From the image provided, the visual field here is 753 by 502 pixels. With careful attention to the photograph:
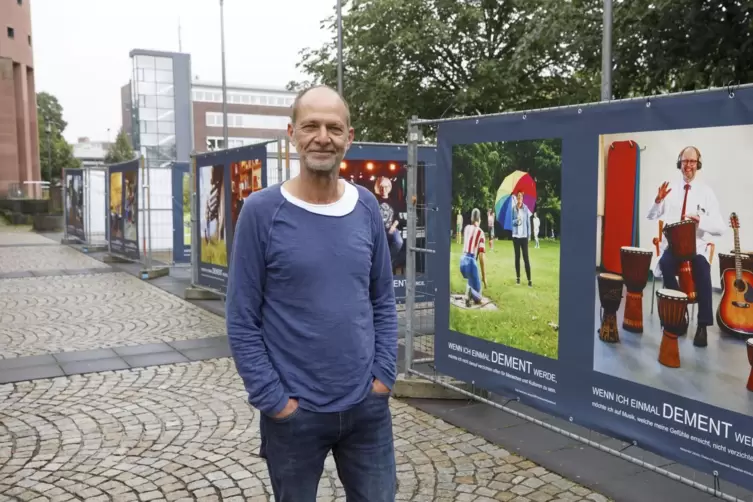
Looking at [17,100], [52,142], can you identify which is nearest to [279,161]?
[17,100]

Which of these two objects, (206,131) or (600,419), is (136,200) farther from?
(206,131)

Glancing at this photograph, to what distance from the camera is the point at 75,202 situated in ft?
70.1

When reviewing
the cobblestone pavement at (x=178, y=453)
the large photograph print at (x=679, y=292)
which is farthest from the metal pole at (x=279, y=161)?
the large photograph print at (x=679, y=292)

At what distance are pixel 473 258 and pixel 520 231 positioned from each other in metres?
→ 0.54

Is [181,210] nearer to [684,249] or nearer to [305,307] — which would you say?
[684,249]

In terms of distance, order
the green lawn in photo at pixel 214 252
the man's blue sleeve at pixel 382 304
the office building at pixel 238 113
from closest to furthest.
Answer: the man's blue sleeve at pixel 382 304 < the green lawn in photo at pixel 214 252 < the office building at pixel 238 113

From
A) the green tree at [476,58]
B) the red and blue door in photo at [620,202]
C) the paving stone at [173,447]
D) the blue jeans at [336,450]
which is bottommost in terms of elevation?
the paving stone at [173,447]

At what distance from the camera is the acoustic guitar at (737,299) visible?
320 cm

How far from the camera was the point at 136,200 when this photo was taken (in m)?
14.5

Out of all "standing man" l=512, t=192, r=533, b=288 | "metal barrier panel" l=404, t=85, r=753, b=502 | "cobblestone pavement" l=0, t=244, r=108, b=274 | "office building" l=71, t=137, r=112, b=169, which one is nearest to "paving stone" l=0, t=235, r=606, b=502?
"metal barrier panel" l=404, t=85, r=753, b=502

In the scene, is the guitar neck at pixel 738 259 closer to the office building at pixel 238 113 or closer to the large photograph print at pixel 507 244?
the large photograph print at pixel 507 244

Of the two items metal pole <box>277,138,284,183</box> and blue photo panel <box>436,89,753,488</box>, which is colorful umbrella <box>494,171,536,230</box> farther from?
metal pole <box>277,138,284,183</box>

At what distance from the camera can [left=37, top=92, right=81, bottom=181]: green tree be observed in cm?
7650

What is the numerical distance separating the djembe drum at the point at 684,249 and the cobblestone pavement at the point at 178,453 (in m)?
1.28
